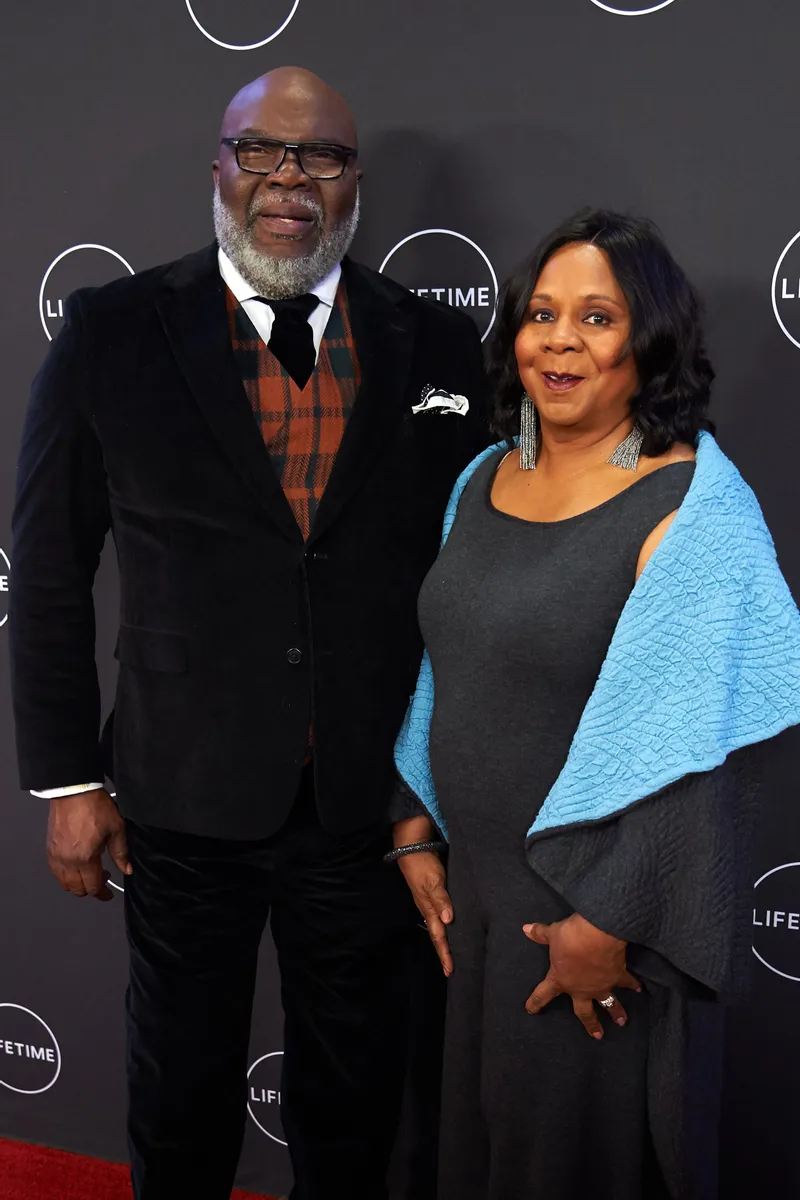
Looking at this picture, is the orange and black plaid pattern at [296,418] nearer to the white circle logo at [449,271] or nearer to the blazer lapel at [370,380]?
the blazer lapel at [370,380]

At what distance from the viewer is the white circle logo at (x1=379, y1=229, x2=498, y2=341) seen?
2082 mm

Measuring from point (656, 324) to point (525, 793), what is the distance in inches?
25.7

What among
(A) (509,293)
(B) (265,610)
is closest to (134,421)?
(B) (265,610)

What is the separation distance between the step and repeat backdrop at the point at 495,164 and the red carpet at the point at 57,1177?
3.68 ft

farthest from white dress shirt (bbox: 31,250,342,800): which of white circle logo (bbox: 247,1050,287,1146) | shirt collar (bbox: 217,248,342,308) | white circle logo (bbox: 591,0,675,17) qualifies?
white circle logo (bbox: 247,1050,287,1146)

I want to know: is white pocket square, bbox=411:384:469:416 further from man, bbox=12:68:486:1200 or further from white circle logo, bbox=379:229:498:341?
white circle logo, bbox=379:229:498:341

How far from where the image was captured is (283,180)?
1.75 m

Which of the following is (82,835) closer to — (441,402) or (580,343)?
(441,402)

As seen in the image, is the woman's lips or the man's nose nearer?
the woman's lips

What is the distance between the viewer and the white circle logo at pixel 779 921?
2105 mm

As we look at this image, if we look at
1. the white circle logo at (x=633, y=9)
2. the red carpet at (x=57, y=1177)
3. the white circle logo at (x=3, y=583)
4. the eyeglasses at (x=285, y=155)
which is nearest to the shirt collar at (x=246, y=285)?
the eyeglasses at (x=285, y=155)

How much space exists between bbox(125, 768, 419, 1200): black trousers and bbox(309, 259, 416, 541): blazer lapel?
1.63 ft

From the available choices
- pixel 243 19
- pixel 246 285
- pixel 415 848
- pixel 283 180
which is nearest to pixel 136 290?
pixel 246 285

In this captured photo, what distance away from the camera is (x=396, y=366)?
181 cm
